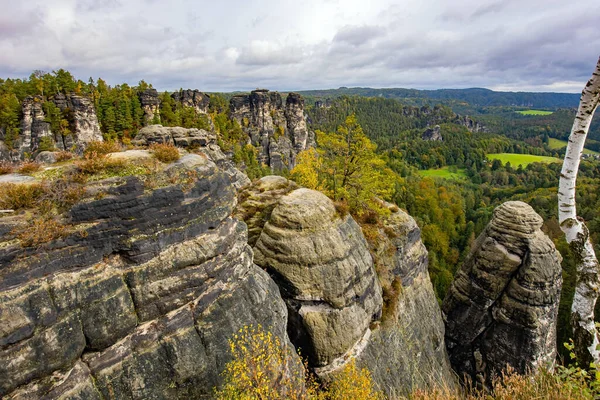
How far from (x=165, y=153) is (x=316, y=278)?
9.53m

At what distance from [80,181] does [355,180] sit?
1863cm

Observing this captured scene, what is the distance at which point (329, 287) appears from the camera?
15898 millimetres

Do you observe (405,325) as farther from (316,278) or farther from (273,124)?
(273,124)

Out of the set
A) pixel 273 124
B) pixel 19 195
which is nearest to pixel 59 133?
pixel 19 195

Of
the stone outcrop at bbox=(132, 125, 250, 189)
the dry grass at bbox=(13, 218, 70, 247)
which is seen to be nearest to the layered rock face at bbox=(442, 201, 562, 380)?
the stone outcrop at bbox=(132, 125, 250, 189)

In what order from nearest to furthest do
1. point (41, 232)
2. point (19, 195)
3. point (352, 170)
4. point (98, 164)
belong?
point (41, 232)
point (19, 195)
point (98, 164)
point (352, 170)

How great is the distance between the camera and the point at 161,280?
10.5m

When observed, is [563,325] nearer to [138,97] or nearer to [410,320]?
[410,320]

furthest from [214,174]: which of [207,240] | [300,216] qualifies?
[300,216]

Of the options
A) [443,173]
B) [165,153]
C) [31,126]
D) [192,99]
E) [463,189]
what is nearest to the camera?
[165,153]

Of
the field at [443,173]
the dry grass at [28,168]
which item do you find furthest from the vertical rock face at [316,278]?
the field at [443,173]

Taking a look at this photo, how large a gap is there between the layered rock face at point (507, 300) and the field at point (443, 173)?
353ft

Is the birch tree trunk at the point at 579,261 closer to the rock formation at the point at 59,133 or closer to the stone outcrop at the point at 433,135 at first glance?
the rock formation at the point at 59,133

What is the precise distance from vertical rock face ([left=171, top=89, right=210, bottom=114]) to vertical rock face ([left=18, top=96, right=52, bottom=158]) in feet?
123
